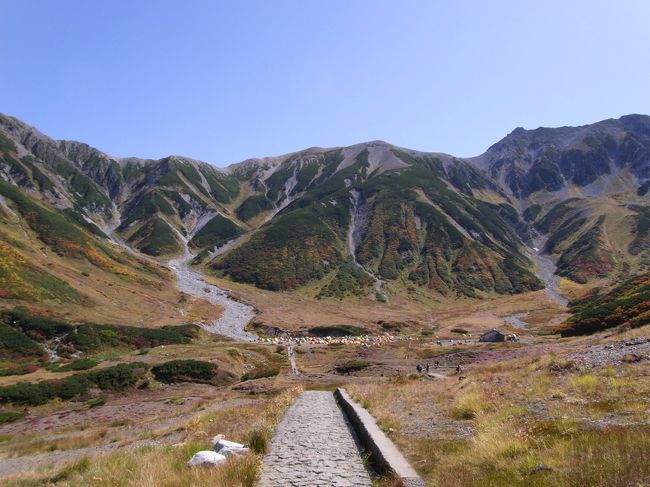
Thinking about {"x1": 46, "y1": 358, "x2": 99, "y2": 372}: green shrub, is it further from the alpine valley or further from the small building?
the small building

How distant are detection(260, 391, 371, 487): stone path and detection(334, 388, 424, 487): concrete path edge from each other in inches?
11.9

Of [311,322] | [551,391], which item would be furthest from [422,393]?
[311,322]

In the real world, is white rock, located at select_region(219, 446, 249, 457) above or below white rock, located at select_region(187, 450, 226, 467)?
below

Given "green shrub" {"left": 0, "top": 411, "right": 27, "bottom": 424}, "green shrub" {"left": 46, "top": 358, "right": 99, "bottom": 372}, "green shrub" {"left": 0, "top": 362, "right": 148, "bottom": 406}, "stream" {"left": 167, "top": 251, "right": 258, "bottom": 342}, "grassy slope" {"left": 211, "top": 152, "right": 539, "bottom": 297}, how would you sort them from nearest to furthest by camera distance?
"green shrub" {"left": 0, "top": 411, "right": 27, "bottom": 424}, "green shrub" {"left": 0, "top": 362, "right": 148, "bottom": 406}, "green shrub" {"left": 46, "top": 358, "right": 99, "bottom": 372}, "stream" {"left": 167, "top": 251, "right": 258, "bottom": 342}, "grassy slope" {"left": 211, "top": 152, "right": 539, "bottom": 297}

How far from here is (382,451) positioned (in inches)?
344

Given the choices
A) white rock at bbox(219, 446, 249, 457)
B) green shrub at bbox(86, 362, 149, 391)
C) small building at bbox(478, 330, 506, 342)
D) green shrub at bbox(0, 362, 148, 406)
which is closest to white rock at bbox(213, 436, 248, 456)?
white rock at bbox(219, 446, 249, 457)

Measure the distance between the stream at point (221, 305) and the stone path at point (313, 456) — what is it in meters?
68.9

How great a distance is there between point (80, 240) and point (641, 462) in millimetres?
127097

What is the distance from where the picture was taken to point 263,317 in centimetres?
10112

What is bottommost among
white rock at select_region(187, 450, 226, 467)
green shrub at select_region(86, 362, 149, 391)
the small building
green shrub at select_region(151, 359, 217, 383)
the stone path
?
the small building

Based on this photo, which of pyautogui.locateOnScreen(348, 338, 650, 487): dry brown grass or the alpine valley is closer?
pyautogui.locateOnScreen(348, 338, 650, 487): dry brown grass

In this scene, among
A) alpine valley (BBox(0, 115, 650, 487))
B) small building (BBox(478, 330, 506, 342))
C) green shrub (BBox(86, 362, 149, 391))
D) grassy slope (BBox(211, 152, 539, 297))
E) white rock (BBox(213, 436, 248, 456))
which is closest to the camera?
alpine valley (BBox(0, 115, 650, 487))

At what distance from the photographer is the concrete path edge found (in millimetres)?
7125

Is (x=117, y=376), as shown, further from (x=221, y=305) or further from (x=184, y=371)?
(x=221, y=305)
